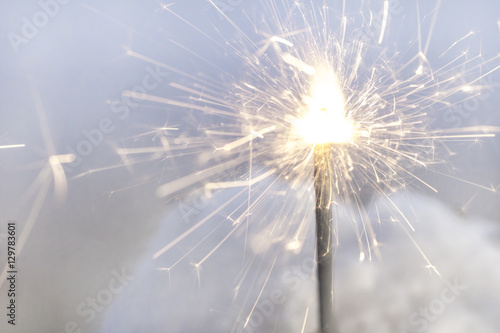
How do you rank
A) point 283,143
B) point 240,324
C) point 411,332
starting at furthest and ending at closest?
point 411,332 → point 240,324 → point 283,143

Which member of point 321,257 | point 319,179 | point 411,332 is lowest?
point 411,332

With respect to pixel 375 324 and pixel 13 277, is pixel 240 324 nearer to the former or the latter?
pixel 375 324

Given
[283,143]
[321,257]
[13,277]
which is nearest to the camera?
[321,257]

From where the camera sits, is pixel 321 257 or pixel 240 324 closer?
pixel 321 257

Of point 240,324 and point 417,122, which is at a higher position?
point 417,122

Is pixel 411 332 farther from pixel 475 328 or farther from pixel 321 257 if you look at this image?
pixel 321 257

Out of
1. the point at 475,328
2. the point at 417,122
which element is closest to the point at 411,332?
the point at 475,328
